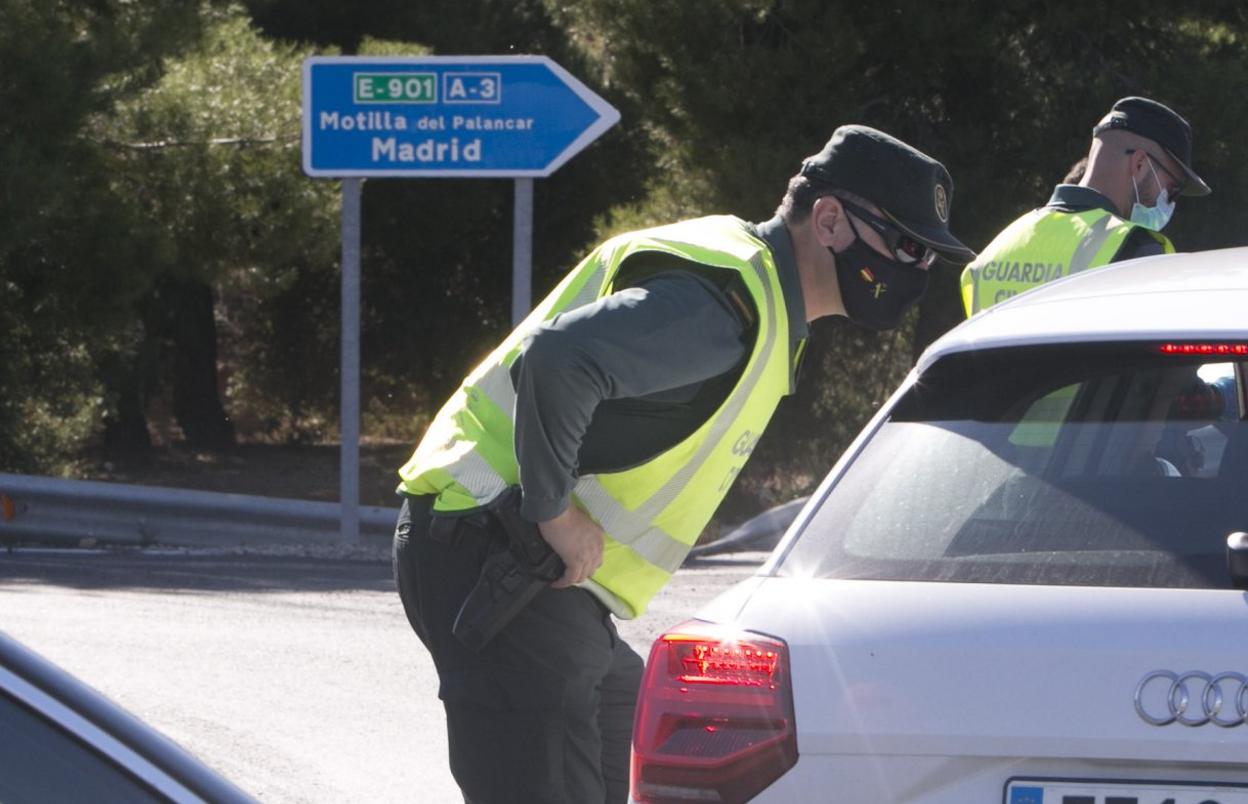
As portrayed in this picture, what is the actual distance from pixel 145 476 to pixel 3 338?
372 centimetres

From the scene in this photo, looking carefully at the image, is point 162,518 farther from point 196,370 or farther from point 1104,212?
point 196,370

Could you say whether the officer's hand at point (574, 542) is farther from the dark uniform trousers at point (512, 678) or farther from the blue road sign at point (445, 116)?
the blue road sign at point (445, 116)

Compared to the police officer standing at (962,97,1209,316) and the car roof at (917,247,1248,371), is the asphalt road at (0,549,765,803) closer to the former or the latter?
the police officer standing at (962,97,1209,316)

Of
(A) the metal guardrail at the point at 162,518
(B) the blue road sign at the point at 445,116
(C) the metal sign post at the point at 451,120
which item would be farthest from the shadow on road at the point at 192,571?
(B) the blue road sign at the point at 445,116

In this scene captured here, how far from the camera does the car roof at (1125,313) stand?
2840 millimetres

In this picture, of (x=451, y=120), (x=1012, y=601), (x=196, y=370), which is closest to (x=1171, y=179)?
(x=1012, y=601)

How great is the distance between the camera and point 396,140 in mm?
9992

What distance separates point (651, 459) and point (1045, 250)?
2799 mm

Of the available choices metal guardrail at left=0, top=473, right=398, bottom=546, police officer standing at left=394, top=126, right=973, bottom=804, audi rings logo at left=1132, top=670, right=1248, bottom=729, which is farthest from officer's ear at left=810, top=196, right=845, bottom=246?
metal guardrail at left=0, top=473, right=398, bottom=546

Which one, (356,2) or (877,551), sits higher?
(356,2)

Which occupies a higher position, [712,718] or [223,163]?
[223,163]

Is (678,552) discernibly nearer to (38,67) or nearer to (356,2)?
(38,67)

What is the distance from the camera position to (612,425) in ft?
9.72

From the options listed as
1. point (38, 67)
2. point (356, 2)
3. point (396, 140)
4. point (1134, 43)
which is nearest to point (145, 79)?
point (38, 67)
